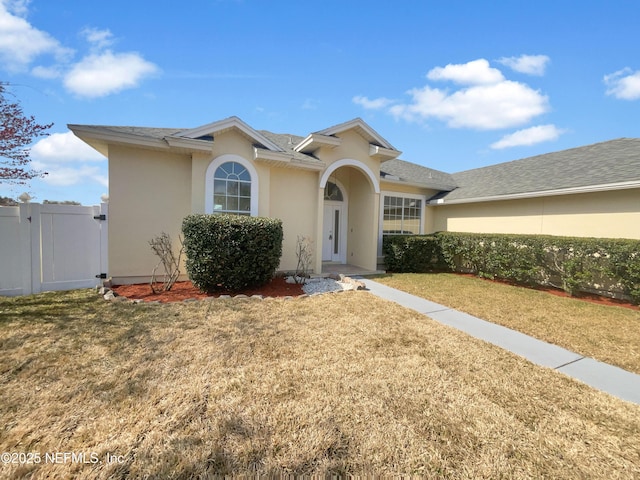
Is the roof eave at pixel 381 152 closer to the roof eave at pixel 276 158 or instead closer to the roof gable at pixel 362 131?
the roof gable at pixel 362 131

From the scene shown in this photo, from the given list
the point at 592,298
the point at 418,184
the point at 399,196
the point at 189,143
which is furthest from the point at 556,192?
the point at 189,143

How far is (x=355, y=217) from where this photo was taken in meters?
12.3

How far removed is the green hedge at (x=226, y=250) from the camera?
21.9 ft

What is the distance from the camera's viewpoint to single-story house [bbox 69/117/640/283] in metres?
7.70

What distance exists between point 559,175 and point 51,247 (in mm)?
17004

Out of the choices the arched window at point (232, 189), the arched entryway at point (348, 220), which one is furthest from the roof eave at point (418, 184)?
the arched window at point (232, 189)

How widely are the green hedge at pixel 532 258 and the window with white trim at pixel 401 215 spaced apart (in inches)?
47.1

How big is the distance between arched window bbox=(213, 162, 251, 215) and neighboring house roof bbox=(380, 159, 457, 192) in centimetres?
636

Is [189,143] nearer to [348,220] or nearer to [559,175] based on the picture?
[348,220]

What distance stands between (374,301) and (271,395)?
4.29 metres

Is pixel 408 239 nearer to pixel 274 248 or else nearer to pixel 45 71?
pixel 274 248

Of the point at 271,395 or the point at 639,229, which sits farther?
the point at 639,229

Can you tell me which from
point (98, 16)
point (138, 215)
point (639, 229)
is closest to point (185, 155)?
point (138, 215)

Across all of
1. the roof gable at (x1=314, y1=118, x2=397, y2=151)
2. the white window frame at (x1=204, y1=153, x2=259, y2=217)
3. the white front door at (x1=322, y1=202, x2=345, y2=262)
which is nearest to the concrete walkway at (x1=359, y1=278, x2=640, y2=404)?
the white window frame at (x1=204, y1=153, x2=259, y2=217)
